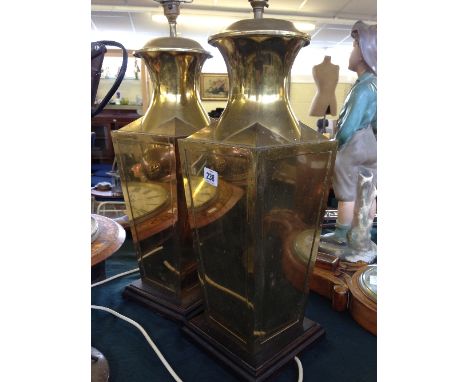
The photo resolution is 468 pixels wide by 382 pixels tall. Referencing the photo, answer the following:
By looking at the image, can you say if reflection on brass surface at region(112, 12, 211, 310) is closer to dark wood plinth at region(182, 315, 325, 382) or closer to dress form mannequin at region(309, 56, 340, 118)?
dark wood plinth at region(182, 315, 325, 382)

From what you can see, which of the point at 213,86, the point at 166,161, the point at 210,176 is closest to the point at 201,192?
the point at 210,176

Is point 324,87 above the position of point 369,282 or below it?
above

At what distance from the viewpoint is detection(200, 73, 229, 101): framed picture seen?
5867 millimetres

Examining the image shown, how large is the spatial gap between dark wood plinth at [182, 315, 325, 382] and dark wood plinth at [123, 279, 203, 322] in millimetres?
55

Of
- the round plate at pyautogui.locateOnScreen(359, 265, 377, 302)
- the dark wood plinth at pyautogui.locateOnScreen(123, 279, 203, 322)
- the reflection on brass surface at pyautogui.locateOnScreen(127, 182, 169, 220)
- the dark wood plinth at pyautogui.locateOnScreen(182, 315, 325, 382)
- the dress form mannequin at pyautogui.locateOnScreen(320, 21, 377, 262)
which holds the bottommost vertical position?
the dark wood plinth at pyautogui.locateOnScreen(182, 315, 325, 382)

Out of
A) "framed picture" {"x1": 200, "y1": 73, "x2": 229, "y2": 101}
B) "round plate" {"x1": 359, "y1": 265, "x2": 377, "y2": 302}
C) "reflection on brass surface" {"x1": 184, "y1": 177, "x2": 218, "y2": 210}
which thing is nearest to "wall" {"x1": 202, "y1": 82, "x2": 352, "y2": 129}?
"framed picture" {"x1": 200, "y1": 73, "x2": 229, "y2": 101}

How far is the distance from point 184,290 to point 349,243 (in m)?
0.60

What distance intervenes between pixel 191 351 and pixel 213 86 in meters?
5.30

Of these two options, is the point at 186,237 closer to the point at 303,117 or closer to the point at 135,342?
the point at 135,342

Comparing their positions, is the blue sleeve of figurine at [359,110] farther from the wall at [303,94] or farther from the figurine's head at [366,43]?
the wall at [303,94]

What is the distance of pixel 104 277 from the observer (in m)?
1.39

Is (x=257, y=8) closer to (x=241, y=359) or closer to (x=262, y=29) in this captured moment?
(x=262, y=29)

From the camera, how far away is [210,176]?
0.84 meters
